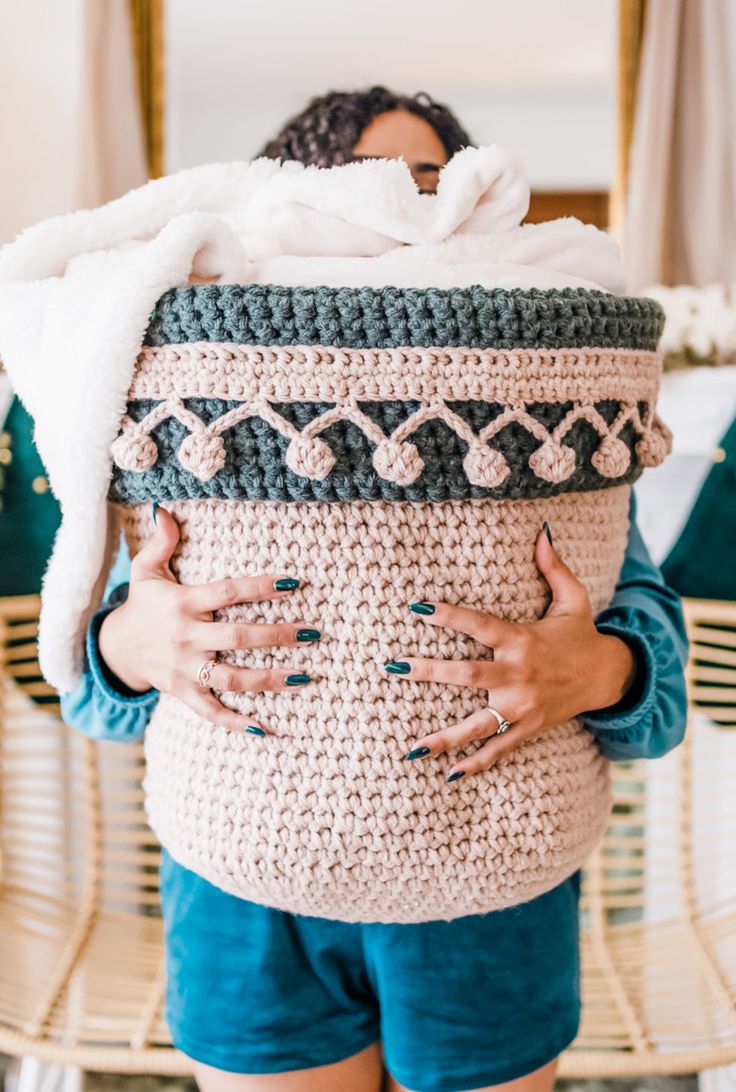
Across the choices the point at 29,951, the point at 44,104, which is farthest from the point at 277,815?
the point at 44,104

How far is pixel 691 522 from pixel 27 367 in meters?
1.21

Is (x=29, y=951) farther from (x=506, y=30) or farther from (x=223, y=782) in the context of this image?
(x=506, y=30)

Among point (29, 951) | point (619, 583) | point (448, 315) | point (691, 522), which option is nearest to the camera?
point (448, 315)

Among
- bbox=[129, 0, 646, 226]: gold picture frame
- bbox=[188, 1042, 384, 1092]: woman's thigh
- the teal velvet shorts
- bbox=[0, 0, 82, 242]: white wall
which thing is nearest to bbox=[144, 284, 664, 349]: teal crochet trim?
the teal velvet shorts

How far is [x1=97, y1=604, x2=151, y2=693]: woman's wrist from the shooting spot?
29.0 inches

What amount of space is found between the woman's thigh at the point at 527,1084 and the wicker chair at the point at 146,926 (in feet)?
1.07

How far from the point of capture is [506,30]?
5.42 ft

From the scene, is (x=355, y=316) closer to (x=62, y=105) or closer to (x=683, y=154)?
(x=62, y=105)

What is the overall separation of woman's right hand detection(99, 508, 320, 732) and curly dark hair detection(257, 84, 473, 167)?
55 centimetres

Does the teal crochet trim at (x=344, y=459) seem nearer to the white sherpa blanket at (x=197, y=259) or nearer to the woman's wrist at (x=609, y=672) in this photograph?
the white sherpa blanket at (x=197, y=259)

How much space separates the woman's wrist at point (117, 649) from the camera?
29.0 inches

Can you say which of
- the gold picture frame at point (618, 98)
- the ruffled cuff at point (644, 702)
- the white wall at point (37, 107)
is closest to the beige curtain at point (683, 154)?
the gold picture frame at point (618, 98)

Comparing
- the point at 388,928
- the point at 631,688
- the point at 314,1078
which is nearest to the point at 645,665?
the point at 631,688

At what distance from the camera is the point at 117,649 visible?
29.4 inches
